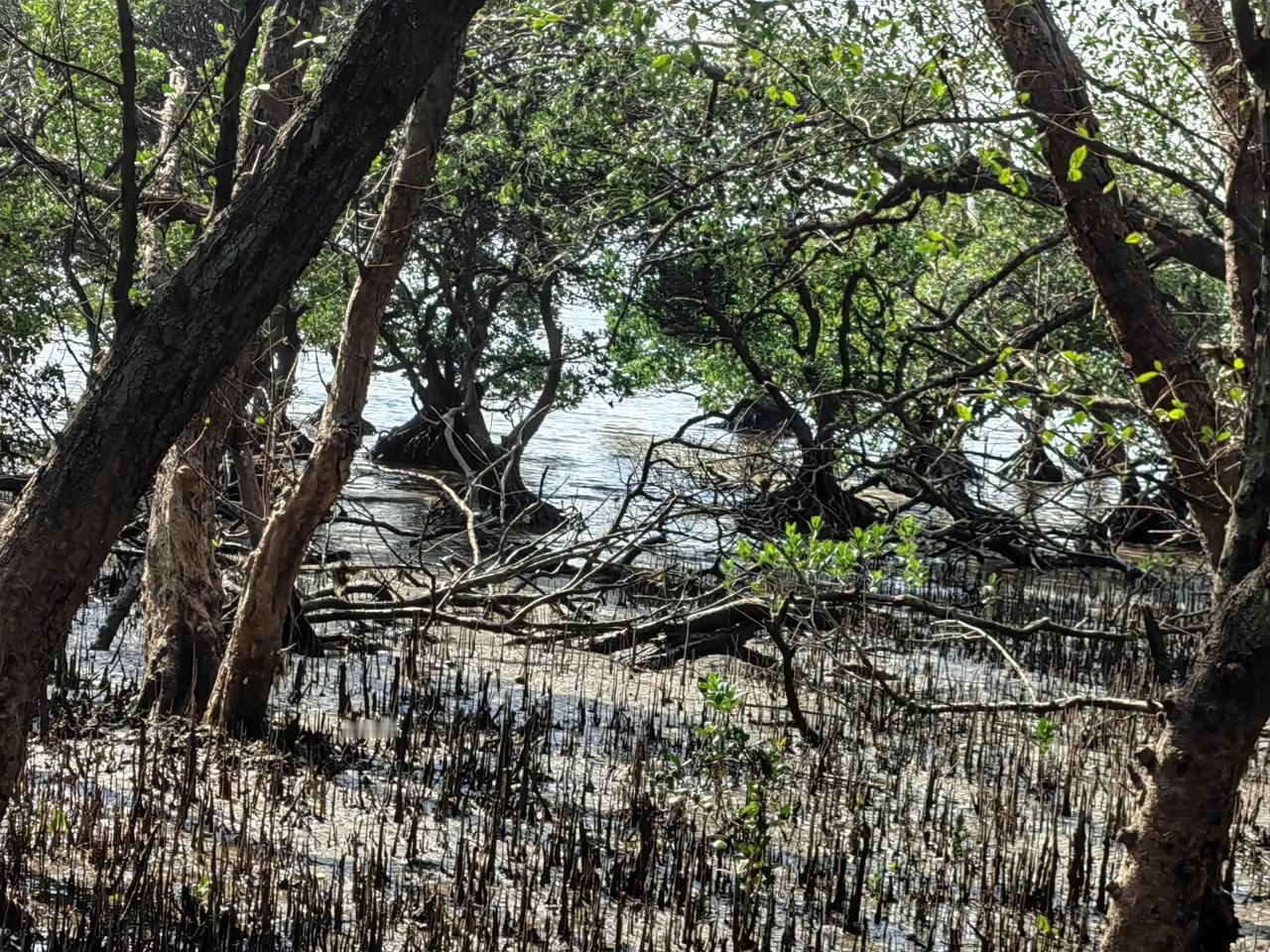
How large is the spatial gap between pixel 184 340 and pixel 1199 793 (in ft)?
8.97

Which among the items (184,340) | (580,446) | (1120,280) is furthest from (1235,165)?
(580,446)

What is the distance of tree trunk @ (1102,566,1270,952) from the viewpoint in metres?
3.38

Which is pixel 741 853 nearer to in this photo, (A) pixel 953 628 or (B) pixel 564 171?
(A) pixel 953 628

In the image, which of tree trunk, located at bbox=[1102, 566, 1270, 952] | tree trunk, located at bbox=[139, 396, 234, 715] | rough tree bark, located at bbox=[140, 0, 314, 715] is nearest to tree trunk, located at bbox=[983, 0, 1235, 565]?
tree trunk, located at bbox=[1102, 566, 1270, 952]

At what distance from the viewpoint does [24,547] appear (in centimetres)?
320

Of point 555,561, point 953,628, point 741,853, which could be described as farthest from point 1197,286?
point 741,853

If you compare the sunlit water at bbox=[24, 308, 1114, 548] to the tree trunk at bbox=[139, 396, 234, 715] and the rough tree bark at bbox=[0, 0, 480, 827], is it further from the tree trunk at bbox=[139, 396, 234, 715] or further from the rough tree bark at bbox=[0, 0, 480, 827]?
the rough tree bark at bbox=[0, 0, 480, 827]

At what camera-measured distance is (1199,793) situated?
3.49 meters

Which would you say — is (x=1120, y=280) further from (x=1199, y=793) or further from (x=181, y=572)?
(x=181, y=572)

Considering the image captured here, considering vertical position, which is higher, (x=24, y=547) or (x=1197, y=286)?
(x=1197, y=286)

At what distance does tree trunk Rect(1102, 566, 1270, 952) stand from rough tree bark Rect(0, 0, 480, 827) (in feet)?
8.01

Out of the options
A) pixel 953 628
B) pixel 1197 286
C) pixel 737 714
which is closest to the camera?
pixel 737 714

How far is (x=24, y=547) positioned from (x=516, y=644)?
5.57m

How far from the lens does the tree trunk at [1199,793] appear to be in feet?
11.1
